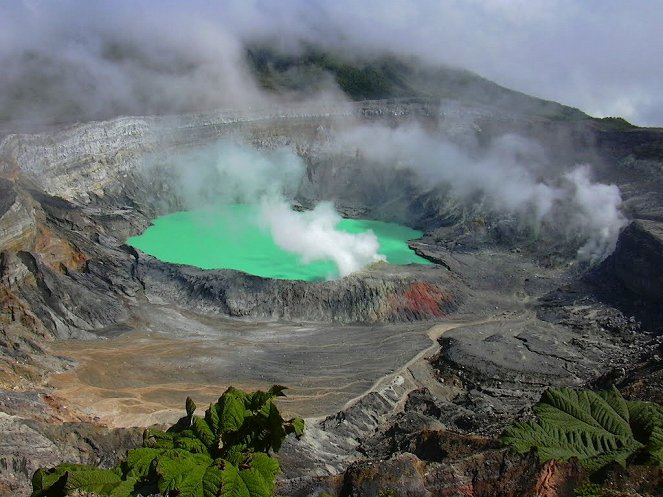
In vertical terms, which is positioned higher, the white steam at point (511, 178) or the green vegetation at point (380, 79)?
the green vegetation at point (380, 79)

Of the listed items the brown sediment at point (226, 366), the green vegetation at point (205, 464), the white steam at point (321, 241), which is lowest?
the green vegetation at point (205, 464)

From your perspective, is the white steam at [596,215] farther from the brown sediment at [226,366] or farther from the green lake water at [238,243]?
the brown sediment at [226,366]

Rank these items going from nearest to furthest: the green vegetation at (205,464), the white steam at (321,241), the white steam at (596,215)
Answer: the green vegetation at (205,464)
the white steam at (596,215)
the white steam at (321,241)

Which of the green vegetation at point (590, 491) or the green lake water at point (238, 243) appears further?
the green lake water at point (238, 243)

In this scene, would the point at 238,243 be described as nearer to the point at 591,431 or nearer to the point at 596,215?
the point at 596,215

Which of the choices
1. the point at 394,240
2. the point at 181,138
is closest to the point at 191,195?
the point at 181,138

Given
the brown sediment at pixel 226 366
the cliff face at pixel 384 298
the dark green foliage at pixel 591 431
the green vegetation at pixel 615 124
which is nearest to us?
the dark green foliage at pixel 591 431

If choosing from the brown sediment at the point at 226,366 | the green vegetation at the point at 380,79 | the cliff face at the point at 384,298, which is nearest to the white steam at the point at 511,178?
the cliff face at the point at 384,298
